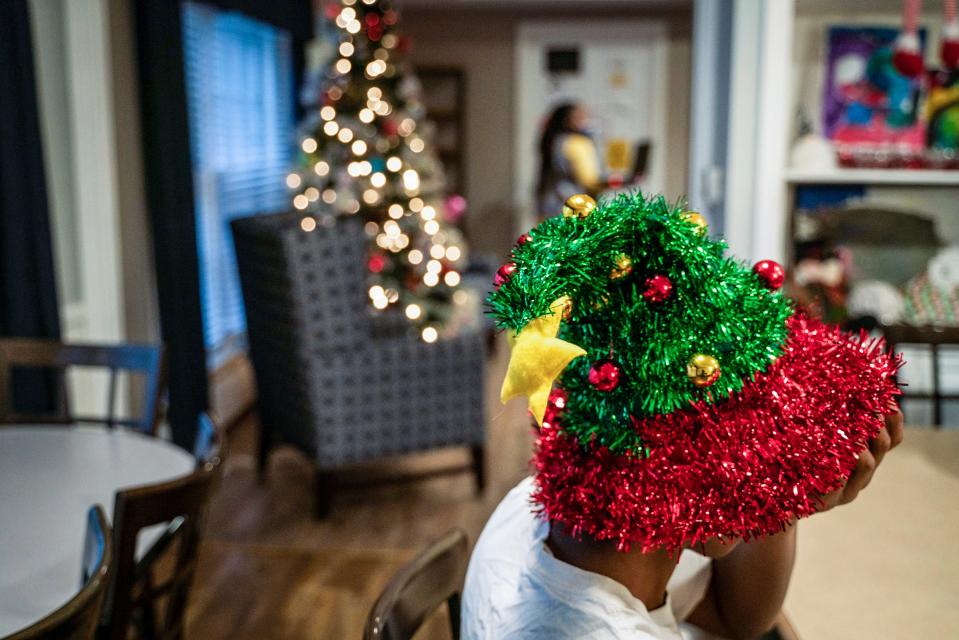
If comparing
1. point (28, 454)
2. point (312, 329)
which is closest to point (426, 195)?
point (312, 329)

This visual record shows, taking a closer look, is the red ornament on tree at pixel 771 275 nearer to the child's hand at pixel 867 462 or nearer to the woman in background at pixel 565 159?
the child's hand at pixel 867 462

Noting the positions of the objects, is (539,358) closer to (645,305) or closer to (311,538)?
(645,305)

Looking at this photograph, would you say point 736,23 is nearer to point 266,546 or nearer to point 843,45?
point 843,45

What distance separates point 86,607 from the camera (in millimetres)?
1007

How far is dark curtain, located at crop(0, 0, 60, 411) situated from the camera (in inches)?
105

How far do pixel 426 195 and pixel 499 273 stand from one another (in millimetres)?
3850

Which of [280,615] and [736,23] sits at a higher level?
[736,23]

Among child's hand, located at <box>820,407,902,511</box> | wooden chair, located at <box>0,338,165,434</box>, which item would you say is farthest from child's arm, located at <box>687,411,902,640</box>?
wooden chair, located at <box>0,338,165,434</box>

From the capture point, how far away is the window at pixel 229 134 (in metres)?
4.41

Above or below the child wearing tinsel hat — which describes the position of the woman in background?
above

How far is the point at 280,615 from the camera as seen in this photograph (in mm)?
2682

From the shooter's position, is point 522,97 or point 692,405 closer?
point 692,405

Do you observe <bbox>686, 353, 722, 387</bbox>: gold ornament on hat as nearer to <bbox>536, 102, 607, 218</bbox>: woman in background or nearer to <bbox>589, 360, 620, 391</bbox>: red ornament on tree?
<bbox>589, 360, 620, 391</bbox>: red ornament on tree

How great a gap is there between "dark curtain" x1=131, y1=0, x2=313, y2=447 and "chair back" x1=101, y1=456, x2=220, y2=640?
2.24 metres
